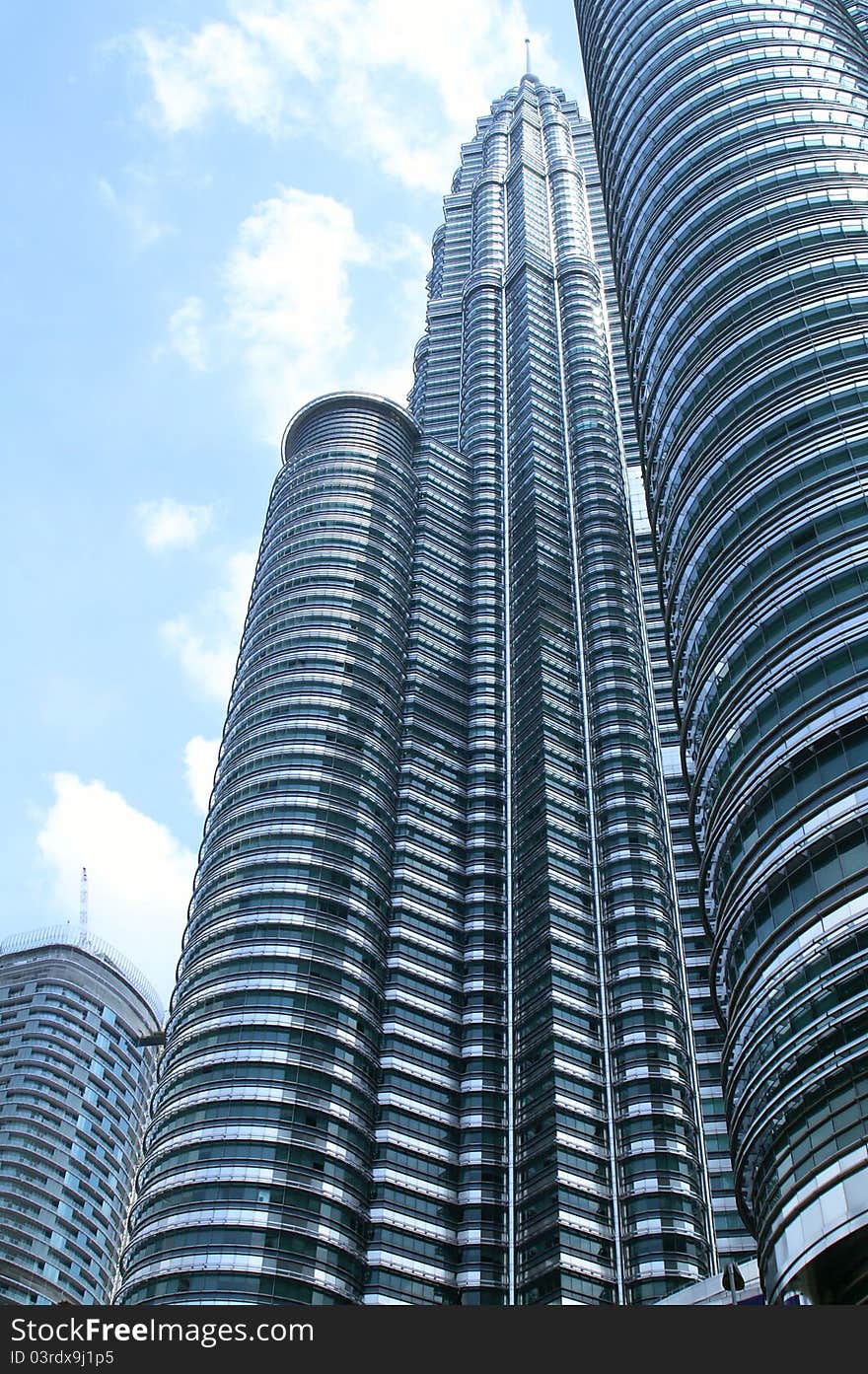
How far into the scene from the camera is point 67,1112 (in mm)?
136500

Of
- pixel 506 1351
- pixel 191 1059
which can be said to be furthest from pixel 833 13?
pixel 506 1351

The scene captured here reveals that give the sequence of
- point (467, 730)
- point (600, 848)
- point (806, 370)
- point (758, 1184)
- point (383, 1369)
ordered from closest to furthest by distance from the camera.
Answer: point (383, 1369), point (758, 1184), point (806, 370), point (600, 848), point (467, 730)

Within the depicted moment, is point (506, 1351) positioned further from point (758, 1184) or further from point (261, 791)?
point (261, 791)

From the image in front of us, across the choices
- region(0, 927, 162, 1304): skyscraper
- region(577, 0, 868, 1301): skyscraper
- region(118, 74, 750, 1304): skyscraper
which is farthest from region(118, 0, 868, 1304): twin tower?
region(0, 927, 162, 1304): skyscraper

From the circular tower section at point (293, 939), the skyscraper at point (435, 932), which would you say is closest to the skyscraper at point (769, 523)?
the skyscraper at point (435, 932)

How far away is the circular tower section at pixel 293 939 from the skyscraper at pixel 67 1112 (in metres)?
41.0

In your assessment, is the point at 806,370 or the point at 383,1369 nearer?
the point at 383,1369

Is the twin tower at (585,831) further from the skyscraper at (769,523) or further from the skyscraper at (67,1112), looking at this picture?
the skyscraper at (67,1112)

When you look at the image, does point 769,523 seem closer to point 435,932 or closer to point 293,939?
point 293,939

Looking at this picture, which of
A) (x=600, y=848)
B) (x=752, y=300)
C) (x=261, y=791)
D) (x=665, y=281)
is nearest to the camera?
(x=752, y=300)

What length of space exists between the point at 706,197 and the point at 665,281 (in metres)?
6.73

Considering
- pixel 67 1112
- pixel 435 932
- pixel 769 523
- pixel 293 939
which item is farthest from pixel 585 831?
pixel 67 1112

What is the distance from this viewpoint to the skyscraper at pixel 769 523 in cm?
4891

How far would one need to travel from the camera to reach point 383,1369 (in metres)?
29.5
